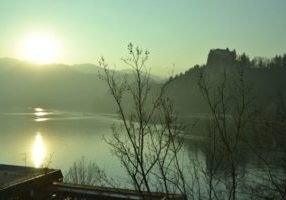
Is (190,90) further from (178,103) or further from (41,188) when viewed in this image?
(41,188)

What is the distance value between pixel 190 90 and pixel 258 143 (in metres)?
121

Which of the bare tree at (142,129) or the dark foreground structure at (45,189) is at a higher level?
the bare tree at (142,129)

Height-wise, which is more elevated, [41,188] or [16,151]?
[41,188]

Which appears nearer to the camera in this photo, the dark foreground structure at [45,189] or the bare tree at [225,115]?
the bare tree at [225,115]

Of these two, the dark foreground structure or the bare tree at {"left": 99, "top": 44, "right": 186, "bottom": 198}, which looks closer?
the bare tree at {"left": 99, "top": 44, "right": 186, "bottom": 198}

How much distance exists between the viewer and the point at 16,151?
50938 mm

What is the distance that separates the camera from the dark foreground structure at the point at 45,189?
5359mm

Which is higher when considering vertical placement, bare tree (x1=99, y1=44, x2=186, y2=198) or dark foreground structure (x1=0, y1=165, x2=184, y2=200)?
bare tree (x1=99, y1=44, x2=186, y2=198)

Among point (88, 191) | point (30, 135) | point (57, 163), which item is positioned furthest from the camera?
point (30, 135)

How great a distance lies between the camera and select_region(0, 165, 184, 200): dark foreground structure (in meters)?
5.36

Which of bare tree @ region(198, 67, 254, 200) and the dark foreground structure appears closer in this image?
bare tree @ region(198, 67, 254, 200)

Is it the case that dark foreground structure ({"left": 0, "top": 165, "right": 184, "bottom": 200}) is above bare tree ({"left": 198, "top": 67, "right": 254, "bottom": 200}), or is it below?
below

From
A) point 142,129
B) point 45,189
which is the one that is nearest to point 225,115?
point 142,129

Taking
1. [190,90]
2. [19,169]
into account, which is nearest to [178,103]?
[190,90]
